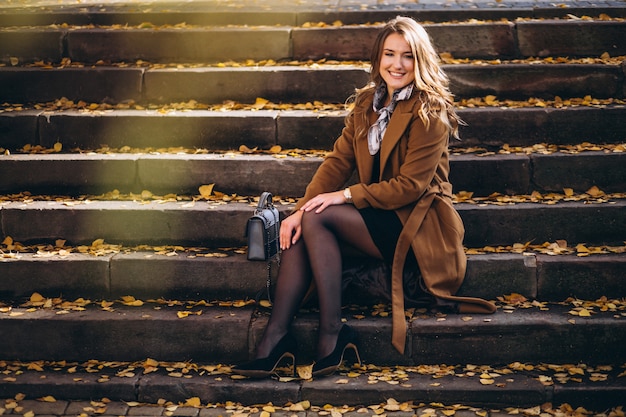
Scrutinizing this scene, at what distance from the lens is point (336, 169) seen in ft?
15.6

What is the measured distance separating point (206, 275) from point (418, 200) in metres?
1.36

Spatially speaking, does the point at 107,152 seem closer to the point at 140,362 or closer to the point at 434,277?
the point at 140,362

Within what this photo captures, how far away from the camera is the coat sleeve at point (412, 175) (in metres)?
4.36

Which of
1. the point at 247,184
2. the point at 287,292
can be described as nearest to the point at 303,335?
the point at 287,292

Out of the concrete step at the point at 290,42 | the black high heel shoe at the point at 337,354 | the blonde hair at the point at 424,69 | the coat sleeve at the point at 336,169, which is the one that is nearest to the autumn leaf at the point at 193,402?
the black high heel shoe at the point at 337,354

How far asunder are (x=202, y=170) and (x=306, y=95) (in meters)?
1.23

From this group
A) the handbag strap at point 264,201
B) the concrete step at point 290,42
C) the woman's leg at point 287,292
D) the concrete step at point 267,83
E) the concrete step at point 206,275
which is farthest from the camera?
the concrete step at point 290,42

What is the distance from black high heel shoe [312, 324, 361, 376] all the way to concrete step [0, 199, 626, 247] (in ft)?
3.57

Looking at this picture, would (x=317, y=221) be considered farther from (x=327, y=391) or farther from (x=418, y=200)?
(x=327, y=391)

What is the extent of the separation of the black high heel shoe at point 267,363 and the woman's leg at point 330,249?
0.18 meters

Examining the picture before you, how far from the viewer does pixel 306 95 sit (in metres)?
6.28

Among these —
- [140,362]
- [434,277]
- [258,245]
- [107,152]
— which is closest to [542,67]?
[434,277]

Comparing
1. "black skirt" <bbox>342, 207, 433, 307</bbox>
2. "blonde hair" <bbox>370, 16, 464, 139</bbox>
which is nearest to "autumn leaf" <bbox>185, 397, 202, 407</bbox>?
"black skirt" <bbox>342, 207, 433, 307</bbox>

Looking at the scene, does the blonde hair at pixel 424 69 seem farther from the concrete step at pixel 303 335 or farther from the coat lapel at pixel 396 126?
the concrete step at pixel 303 335
